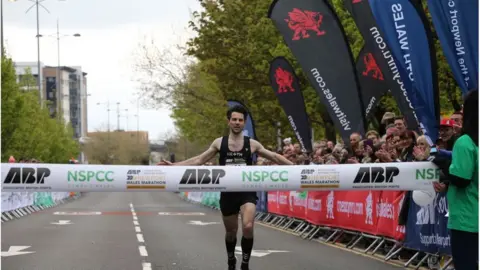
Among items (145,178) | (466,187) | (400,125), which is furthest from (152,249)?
(466,187)

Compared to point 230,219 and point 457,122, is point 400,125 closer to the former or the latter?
point 457,122

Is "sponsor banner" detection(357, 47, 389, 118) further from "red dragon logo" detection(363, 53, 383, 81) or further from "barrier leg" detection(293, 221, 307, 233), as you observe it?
"barrier leg" detection(293, 221, 307, 233)

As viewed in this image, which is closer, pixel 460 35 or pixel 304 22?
pixel 460 35

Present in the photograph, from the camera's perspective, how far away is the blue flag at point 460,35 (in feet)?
45.1

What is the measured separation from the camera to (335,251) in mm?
16328

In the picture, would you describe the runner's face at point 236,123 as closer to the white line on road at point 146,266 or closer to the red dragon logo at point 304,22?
the white line on road at point 146,266

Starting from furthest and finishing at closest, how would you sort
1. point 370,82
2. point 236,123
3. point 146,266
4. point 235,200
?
1. point 370,82
2. point 146,266
3. point 235,200
4. point 236,123

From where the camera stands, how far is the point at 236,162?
1142cm

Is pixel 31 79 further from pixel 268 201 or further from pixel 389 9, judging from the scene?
pixel 389 9

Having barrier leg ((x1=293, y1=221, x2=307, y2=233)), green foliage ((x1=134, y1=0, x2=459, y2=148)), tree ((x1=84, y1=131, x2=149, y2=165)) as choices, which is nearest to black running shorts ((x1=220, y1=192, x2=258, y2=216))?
barrier leg ((x1=293, y1=221, x2=307, y2=233))

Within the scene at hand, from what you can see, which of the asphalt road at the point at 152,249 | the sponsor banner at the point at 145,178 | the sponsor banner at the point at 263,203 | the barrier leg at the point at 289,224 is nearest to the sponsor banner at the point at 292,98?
the barrier leg at the point at 289,224

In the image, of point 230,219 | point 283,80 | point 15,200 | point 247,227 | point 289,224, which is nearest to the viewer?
point 247,227

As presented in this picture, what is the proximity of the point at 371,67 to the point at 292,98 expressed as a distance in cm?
288

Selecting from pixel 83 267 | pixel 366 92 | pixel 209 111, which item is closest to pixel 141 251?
pixel 83 267
